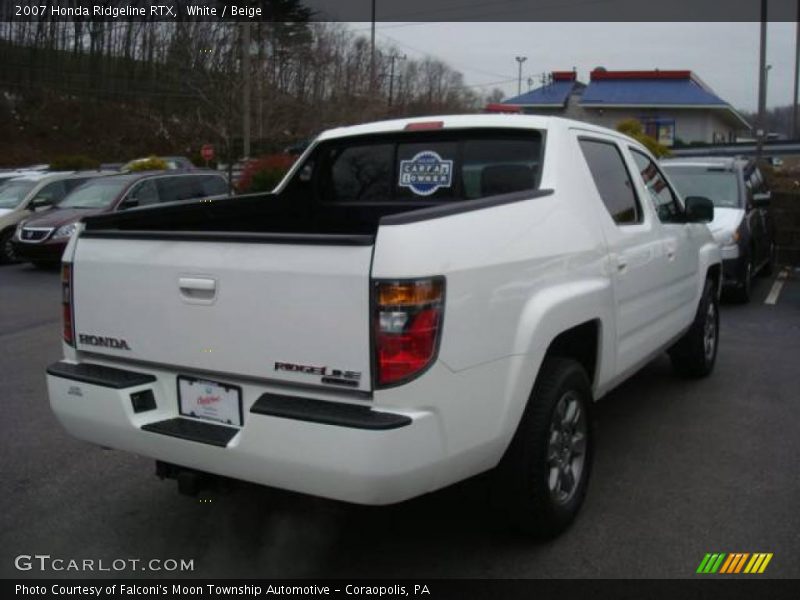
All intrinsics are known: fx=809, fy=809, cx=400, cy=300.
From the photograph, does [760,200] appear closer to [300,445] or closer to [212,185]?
[300,445]

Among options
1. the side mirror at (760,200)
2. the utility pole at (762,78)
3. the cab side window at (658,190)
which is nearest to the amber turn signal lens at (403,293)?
the cab side window at (658,190)

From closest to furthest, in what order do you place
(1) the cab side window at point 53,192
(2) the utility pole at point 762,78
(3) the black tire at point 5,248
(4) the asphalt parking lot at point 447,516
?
(4) the asphalt parking lot at point 447,516 → (3) the black tire at point 5,248 → (1) the cab side window at point 53,192 → (2) the utility pole at point 762,78

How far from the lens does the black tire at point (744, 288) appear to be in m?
9.64

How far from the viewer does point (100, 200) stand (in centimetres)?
1464

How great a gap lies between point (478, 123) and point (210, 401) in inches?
84.1

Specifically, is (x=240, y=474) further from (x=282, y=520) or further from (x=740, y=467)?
(x=740, y=467)

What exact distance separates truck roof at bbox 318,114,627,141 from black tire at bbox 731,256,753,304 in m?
5.54

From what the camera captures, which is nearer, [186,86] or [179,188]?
[179,188]

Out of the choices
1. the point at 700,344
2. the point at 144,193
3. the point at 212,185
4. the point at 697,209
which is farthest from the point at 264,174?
the point at 697,209

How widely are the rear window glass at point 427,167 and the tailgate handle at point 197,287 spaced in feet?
5.54

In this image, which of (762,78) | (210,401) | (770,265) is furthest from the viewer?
(762,78)

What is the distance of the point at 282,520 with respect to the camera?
3938 millimetres

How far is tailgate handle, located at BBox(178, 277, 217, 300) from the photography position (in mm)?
3168

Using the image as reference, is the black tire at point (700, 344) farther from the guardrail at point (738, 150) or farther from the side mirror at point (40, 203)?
the guardrail at point (738, 150)
